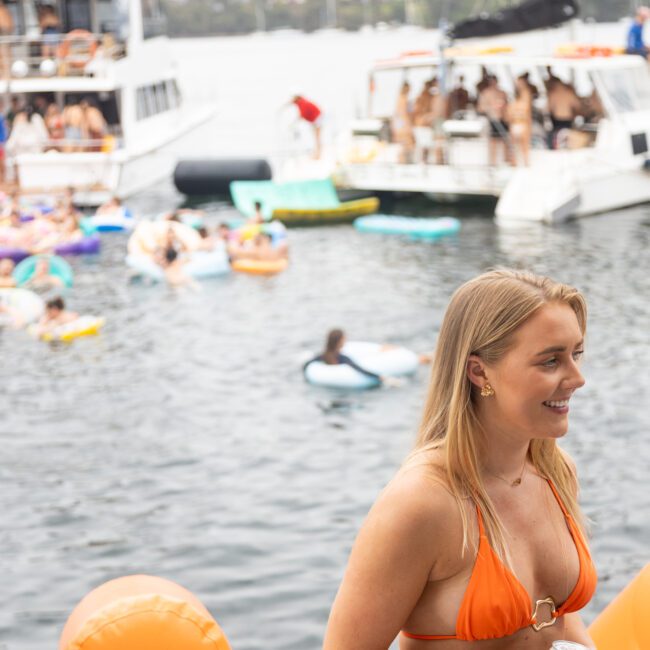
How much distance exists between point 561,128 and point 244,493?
570 inches

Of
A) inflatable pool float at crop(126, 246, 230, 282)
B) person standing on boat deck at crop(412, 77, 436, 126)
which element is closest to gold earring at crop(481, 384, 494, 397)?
inflatable pool float at crop(126, 246, 230, 282)

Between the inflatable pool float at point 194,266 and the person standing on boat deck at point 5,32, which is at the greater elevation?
the person standing on boat deck at point 5,32

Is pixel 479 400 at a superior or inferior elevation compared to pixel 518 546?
superior

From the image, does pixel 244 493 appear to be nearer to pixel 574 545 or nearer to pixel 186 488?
pixel 186 488

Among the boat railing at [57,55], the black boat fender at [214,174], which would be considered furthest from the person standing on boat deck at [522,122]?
the boat railing at [57,55]

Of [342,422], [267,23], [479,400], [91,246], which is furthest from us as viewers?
[267,23]

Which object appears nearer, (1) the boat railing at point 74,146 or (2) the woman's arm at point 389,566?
(2) the woman's arm at point 389,566

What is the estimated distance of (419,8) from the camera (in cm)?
7650

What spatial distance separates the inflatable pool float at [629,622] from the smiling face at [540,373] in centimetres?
138

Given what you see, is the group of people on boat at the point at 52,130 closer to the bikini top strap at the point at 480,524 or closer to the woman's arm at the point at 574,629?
the woman's arm at the point at 574,629

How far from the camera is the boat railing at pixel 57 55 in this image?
26.2 m

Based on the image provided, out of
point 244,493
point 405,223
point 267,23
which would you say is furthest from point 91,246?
point 267,23

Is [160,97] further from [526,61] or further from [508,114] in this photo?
[508,114]

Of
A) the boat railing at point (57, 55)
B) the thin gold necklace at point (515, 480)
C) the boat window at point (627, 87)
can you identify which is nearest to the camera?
the thin gold necklace at point (515, 480)
